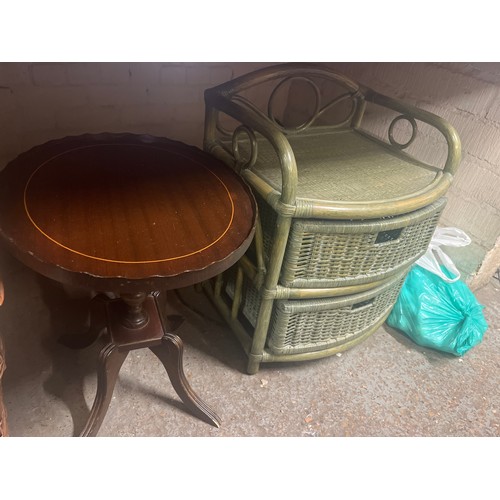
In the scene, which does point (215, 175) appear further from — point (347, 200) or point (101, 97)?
point (101, 97)

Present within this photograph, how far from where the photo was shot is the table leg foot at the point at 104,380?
1169mm

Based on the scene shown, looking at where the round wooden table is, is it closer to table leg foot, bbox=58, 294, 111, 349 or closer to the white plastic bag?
table leg foot, bbox=58, 294, 111, 349

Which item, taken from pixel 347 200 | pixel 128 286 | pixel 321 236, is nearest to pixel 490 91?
pixel 347 200

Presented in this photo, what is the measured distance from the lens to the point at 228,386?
151 cm

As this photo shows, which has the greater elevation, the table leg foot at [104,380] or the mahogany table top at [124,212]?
the mahogany table top at [124,212]

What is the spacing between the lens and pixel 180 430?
1.36 m

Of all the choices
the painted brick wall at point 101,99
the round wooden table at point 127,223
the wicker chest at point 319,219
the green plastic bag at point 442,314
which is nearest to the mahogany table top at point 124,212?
the round wooden table at point 127,223

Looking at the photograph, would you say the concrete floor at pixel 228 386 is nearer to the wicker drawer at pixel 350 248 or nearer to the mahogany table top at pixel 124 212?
the wicker drawer at pixel 350 248

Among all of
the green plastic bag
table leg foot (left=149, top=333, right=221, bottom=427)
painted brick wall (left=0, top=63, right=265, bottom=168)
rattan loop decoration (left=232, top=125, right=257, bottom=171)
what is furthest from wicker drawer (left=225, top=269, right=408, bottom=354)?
painted brick wall (left=0, top=63, right=265, bottom=168)

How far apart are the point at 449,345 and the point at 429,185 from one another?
76cm

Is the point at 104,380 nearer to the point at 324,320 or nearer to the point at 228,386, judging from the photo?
the point at 228,386

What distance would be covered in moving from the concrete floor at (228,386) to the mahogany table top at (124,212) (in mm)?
646

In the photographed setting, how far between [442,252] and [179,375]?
48.1 inches

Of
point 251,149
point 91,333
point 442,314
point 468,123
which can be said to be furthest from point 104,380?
point 468,123
